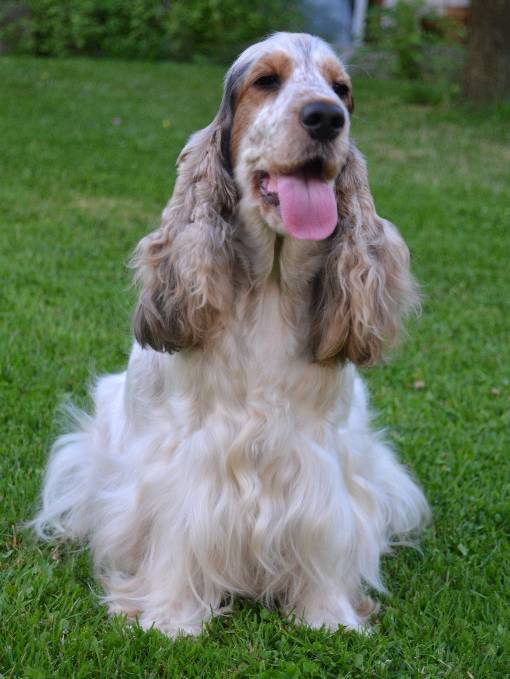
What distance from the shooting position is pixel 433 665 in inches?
121

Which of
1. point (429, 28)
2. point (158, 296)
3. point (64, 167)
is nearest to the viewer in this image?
point (158, 296)

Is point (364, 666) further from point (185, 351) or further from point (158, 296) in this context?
point (158, 296)

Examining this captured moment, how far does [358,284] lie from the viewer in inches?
120

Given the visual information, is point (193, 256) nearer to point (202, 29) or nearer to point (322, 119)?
point (322, 119)

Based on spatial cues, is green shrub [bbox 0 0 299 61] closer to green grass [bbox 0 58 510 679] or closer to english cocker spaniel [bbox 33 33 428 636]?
green grass [bbox 0 58 510 679]

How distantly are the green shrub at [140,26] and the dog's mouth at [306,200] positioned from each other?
17.6 metres

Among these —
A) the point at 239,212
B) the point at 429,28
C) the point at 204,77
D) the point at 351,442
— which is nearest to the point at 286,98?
the point at 239,212

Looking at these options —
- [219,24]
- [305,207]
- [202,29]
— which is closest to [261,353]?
[305,207]

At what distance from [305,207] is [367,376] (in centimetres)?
270

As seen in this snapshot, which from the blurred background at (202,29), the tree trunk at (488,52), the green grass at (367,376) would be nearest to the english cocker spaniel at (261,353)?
the green grass at (367,376)

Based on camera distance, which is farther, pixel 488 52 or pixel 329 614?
pixel 488 52

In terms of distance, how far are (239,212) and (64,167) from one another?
688 centimetres

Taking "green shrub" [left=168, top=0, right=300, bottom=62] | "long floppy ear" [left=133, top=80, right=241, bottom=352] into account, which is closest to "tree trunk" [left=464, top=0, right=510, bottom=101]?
"green shrub" [left=168, top=0, right=300, bottom=62]

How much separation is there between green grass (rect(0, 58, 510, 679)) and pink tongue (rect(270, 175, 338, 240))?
1361 mm
